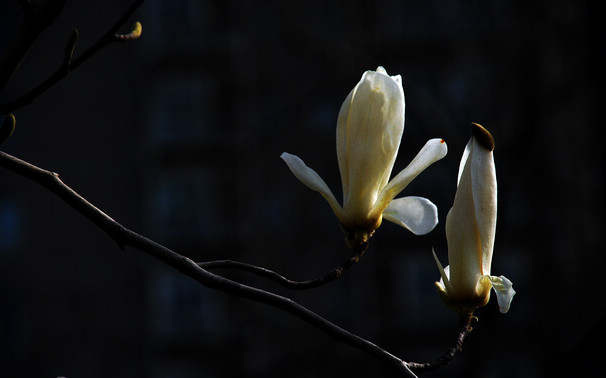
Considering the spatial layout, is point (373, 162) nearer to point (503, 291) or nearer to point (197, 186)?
point (503, 291)

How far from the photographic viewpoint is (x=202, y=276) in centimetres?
82

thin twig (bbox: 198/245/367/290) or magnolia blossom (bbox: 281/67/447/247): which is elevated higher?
magnolia blossom (bbox: 281/67/447/247)

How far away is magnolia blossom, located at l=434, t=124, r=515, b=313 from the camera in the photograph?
0.91 m

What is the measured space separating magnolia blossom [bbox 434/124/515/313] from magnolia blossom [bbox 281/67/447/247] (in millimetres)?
42

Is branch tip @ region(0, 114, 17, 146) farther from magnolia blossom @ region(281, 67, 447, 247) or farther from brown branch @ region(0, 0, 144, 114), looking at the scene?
magnolia blossom @ region(281, 67, 447, 247)

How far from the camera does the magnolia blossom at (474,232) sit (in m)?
0.91

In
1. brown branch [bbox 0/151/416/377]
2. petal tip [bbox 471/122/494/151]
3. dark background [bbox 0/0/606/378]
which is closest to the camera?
brown branch [bbox 0/151/416/377]

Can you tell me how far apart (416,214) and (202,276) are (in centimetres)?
28

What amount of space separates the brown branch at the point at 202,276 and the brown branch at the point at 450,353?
45mm

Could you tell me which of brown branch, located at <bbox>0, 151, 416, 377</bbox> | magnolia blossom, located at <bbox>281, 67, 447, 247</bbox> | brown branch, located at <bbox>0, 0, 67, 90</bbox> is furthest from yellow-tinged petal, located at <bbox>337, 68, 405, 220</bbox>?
brown branch, located at <bbox>0, 0, 67, 90</bbox>

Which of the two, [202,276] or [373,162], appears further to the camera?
[373,162]

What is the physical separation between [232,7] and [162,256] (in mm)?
13748

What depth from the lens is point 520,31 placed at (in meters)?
6.97

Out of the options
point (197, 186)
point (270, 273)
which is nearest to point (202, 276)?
point (270, 273)
